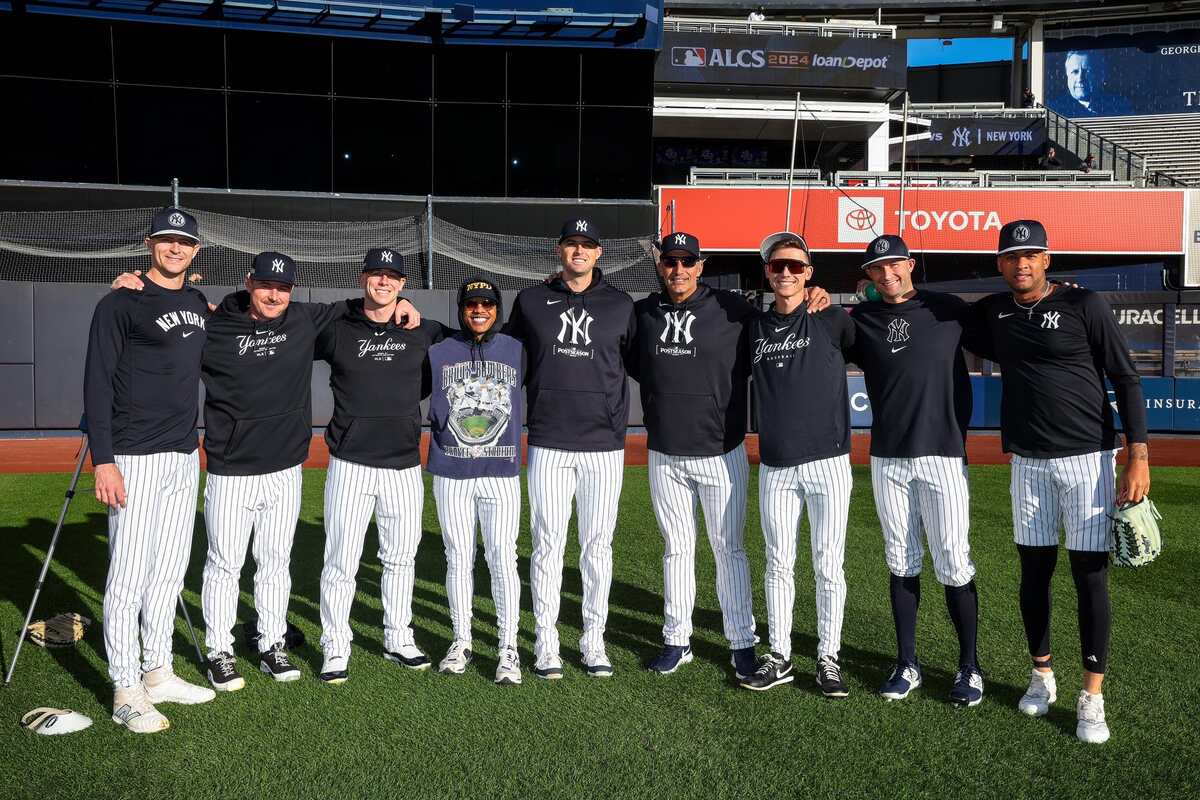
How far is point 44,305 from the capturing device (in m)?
15.9

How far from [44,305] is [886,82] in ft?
87.1

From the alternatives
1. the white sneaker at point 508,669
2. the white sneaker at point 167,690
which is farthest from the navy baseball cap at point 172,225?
the white sneaker at point 508,669

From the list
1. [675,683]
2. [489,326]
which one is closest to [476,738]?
[675,683]

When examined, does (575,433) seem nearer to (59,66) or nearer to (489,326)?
(489,326)

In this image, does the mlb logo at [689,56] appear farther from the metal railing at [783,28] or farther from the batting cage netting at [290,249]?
the batting cage netting at [290,249]

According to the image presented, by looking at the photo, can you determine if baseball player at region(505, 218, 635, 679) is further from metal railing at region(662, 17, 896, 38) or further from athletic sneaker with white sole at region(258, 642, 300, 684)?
metal railing at region(662, 17, 896, 38)

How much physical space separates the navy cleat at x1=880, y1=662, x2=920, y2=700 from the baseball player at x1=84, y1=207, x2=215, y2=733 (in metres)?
3.45

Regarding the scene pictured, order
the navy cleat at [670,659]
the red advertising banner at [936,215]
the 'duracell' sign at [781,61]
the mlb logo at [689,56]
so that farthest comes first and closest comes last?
the 'duracell' sign at [781,61], the mlb logo at [689,56], the red advertising banner at [936,215], the navy cleat at [670,659]

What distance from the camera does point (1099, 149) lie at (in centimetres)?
3434

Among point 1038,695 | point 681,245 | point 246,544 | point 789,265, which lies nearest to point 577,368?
point 681,245

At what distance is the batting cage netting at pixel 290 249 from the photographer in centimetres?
1623

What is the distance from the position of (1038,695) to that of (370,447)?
3659 mm

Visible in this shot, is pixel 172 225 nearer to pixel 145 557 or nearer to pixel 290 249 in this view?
pixel 145 557

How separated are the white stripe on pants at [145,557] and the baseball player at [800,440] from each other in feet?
9.74
